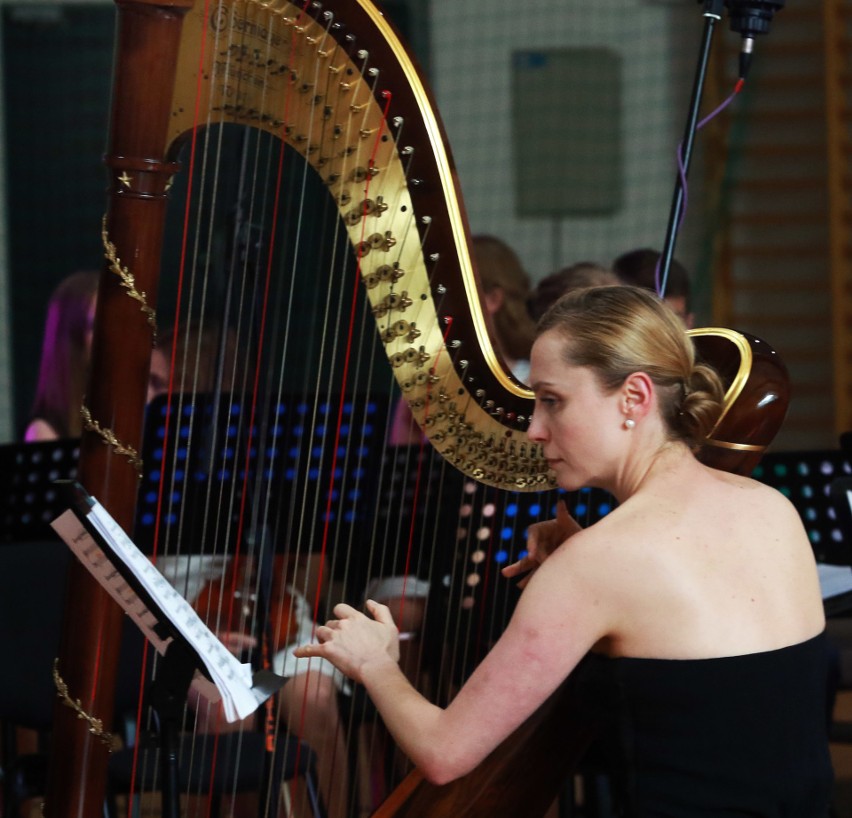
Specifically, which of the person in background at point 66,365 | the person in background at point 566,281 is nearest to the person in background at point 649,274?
the person in background at point 566,281

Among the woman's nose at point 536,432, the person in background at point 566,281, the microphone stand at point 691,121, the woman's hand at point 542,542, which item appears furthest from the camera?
the person in background at point 566,281

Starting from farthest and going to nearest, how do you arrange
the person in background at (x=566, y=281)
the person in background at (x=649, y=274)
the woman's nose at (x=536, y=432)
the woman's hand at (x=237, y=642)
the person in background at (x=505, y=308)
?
the person in background at (x=505, y=308) < the person in background at (x=649, y=274) < the person in background at (x=566, y=281) < the woman's hand at (x=237, y=642) < the woman's nose at (x=536, y=432)

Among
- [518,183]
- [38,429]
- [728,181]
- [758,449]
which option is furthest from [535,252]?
[758,449]

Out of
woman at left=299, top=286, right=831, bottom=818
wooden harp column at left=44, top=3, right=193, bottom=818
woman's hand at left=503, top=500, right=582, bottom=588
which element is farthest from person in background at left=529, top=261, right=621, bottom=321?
wooden harp column at left=44, top=3, right=193, bottom=818

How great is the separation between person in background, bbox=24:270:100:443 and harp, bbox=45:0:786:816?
6.22ft

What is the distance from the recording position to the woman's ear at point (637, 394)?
153 centimetres

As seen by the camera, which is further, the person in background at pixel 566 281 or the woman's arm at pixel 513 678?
the person in background at pixel 566 281

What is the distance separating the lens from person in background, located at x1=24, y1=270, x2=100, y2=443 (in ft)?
11.2

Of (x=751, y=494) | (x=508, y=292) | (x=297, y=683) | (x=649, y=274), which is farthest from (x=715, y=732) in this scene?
(x=508, y=292)

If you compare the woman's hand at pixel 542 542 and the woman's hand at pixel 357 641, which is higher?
the woman's hand at pixel 542 542

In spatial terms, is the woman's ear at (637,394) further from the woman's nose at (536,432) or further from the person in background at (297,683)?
the person in background at (297,683)

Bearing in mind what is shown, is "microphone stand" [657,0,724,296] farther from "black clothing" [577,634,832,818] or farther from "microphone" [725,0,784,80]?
"black clothing" [577,634,832,818]

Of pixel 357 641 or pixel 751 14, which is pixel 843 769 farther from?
pixel 357 641

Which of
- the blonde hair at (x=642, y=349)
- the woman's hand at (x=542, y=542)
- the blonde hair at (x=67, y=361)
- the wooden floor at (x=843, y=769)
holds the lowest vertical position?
the wooden floor at (x=843, y=769)
